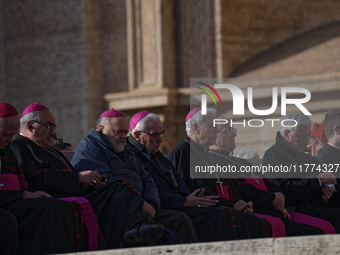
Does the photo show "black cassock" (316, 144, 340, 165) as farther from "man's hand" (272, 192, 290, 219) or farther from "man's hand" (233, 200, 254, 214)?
"man's hand" (233, 200, 254, 214)

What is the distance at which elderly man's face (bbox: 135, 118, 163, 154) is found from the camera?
6879 mm

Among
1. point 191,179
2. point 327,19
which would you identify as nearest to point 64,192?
point 191,179

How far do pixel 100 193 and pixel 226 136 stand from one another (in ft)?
4.81

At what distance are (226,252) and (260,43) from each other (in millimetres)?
10062

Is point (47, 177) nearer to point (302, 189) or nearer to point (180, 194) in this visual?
point (180, 194)

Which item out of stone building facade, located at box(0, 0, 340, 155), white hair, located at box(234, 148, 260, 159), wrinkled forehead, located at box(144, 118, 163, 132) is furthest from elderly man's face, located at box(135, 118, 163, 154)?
stone building facade, located at box(0, 0, 340, 155)

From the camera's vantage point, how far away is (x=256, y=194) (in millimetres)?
7250

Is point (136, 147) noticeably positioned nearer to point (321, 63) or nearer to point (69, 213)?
point (69, 213)

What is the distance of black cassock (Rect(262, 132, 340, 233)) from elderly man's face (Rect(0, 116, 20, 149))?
2503 millimetres

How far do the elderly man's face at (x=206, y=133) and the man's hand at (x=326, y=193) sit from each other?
3.44 feet

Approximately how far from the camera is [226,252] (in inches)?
175

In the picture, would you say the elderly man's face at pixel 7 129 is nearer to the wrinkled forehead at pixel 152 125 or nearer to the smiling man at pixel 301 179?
the wrinkled forehead at pixel 152 125

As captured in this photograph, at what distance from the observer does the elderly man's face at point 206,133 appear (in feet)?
23.7

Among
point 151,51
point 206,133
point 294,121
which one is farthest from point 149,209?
point 151,51
